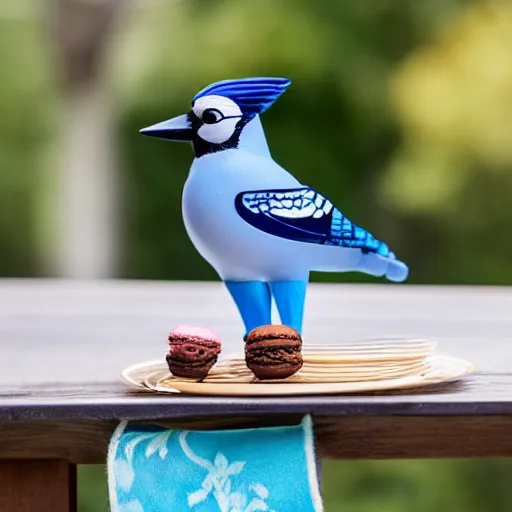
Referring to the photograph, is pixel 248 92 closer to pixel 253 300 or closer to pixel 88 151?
pixel 253 300

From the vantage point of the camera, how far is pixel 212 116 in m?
0.77

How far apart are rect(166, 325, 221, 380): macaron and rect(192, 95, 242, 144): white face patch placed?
0.16 m

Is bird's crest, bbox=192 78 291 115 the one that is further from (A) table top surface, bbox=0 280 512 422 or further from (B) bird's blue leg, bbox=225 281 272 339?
(A) table top surface, bbox=0 280 512 422

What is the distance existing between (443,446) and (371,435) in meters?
0.06

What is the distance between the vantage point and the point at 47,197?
4.01 metres

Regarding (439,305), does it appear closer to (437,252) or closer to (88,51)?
(437,252)

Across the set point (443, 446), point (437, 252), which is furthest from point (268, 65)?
point (443, 446)

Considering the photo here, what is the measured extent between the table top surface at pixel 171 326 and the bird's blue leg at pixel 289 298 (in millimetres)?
122

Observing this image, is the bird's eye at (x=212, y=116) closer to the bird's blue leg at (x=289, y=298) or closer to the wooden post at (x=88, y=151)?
the bird's blue leg at (x=289, y=298)

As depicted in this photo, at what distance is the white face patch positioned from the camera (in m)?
0.77

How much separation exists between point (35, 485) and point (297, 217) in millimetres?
301

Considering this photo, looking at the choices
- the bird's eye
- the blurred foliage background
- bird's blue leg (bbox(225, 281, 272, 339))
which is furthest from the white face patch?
the blurred foliage background

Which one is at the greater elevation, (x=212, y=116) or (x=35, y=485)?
(x=212, y=116)

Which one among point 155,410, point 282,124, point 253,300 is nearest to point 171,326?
point 253,300
